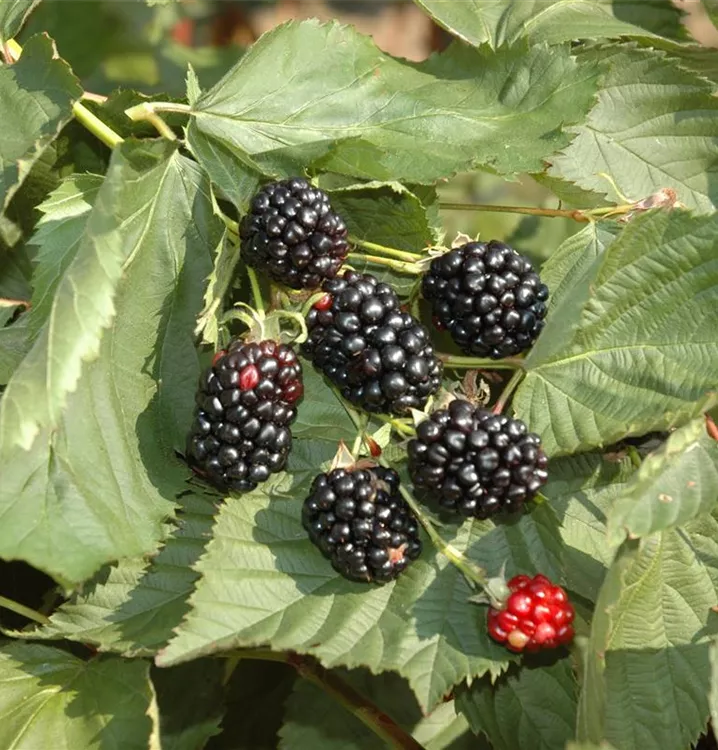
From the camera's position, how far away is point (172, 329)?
1164 mm

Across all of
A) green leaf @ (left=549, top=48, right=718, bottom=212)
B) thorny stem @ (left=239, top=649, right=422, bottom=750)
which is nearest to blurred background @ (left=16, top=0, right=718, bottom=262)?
green leaf @ (left=549, top=48, right=718, bottom=212)

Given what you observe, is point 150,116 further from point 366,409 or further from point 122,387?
point 366,409

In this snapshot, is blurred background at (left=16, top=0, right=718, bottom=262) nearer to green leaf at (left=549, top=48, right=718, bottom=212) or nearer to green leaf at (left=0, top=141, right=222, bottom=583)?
green leaf at (left=549, top=48, right=718, bottom=212)

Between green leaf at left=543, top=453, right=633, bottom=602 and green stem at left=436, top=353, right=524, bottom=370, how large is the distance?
0.41 ft

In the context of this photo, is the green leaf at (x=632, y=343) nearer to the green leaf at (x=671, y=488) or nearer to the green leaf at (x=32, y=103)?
the green leaf at (x=671, y=488)

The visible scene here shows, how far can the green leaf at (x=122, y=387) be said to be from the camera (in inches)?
37.5

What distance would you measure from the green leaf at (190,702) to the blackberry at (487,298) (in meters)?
0.58

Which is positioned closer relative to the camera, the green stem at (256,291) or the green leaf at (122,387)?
the green leaf at (122,387)

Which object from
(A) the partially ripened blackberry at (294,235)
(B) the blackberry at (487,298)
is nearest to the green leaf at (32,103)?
(A) the partially ripened blackberry at (294,235)

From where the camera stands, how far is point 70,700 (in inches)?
46.7

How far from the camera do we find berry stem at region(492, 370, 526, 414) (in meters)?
1.15

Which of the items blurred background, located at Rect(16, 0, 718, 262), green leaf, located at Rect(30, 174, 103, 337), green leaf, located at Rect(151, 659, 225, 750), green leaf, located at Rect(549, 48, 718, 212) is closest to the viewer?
green leaf, located at Rect(30, 174, 103, 337)

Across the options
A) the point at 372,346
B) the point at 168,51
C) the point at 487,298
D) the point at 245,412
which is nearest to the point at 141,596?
→ the point at 245,412

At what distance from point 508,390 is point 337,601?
306 millimetres
